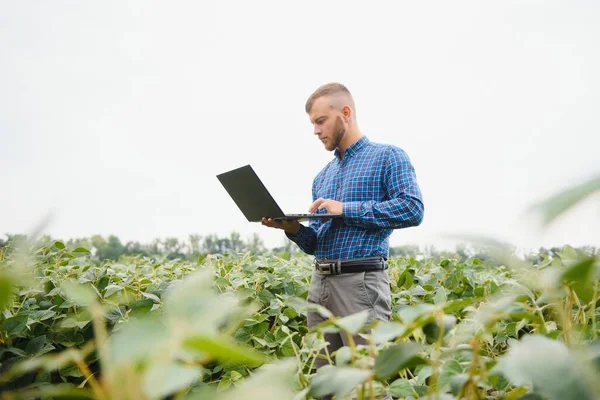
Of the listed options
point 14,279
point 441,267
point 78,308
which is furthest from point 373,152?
point 14,279

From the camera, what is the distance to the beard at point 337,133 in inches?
89.2

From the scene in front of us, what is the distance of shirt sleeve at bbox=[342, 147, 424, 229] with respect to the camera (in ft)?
6.41

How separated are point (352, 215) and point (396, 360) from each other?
1.48 metres

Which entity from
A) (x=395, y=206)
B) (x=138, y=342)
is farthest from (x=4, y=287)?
(x=395, y=206)

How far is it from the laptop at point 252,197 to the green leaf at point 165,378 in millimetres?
1567

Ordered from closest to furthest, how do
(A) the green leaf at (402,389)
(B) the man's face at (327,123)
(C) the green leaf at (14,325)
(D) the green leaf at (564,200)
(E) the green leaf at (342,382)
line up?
(D) the green leaf at (564,200)
(E) the green leaf at (342,382)
(A) the green leaf at (402,389)
(C) the green leaf at (14,325)
(B) the man's face at (327,123)

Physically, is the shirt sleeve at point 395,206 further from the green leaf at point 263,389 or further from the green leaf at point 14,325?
the green leaf at point 263,389

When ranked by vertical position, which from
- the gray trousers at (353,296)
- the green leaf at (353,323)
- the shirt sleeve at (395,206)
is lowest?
the gray trousers at (353,296)

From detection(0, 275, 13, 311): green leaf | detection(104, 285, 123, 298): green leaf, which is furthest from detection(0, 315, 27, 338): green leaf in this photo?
detection(0, 275, 13, 311): green leaf

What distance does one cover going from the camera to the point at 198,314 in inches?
13.7

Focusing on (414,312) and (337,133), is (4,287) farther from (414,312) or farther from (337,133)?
(337,133)

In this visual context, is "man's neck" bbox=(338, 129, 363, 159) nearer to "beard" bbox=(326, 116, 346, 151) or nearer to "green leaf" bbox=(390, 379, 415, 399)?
"beard" bbox=(326, 116, 346, 151)

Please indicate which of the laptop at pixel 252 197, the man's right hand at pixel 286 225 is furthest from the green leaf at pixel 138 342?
the man's right hand at pixel 286 225

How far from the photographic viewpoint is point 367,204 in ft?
6.47
